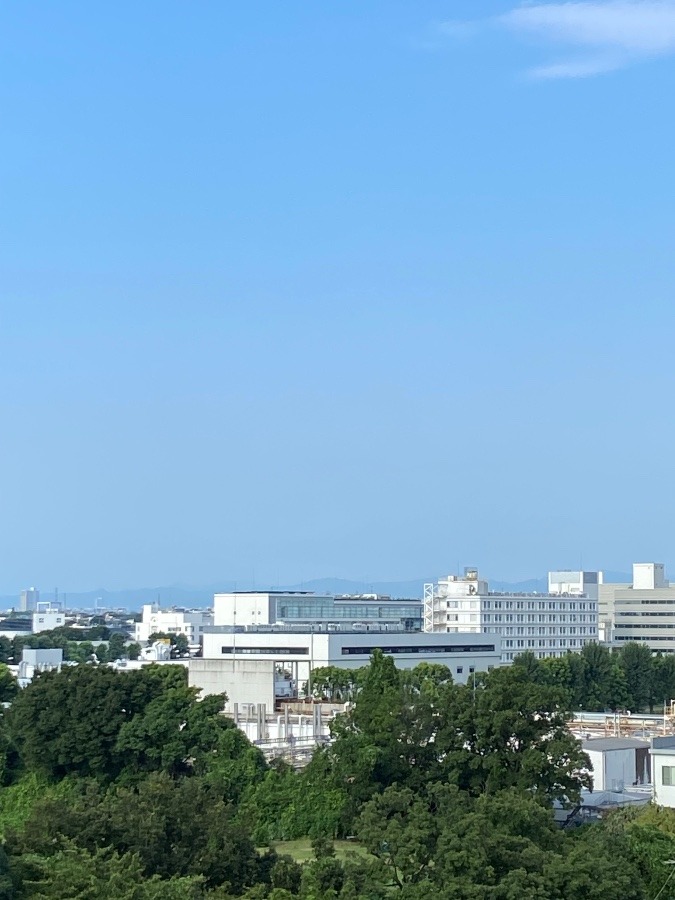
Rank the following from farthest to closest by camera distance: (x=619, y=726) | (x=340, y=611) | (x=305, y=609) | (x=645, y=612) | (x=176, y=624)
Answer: (x=176, y=624), (x=340, y=611), (x=305, y=609), (x=645, y=612), (x=619, y=726)

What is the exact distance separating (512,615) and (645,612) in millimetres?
13297

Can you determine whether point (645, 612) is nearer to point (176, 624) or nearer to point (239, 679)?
point (239, 679)

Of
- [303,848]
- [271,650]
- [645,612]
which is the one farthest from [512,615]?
[303,848]

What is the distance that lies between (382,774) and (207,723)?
216 inches

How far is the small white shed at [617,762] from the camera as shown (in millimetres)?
37094

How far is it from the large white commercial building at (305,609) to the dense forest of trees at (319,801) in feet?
163

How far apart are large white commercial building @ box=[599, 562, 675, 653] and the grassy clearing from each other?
59.0 meters

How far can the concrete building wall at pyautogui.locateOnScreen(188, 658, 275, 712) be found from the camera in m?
51.7

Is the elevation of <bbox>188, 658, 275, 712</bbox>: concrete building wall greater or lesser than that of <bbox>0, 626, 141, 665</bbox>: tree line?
lesser

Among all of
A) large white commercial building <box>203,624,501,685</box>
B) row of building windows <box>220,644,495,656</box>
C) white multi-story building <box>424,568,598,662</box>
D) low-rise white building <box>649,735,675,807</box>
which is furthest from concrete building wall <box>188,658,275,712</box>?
white multi-story building <box>424,568,598,662</box>

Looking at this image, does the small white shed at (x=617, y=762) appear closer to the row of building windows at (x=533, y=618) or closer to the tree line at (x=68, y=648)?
the row of building windows at (x=533, y=618)

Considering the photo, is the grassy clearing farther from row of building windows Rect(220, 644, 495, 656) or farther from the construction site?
row of building windows Rect(220, 644, 495, 656)

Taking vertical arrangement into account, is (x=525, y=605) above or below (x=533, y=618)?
above

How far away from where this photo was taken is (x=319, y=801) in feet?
107
